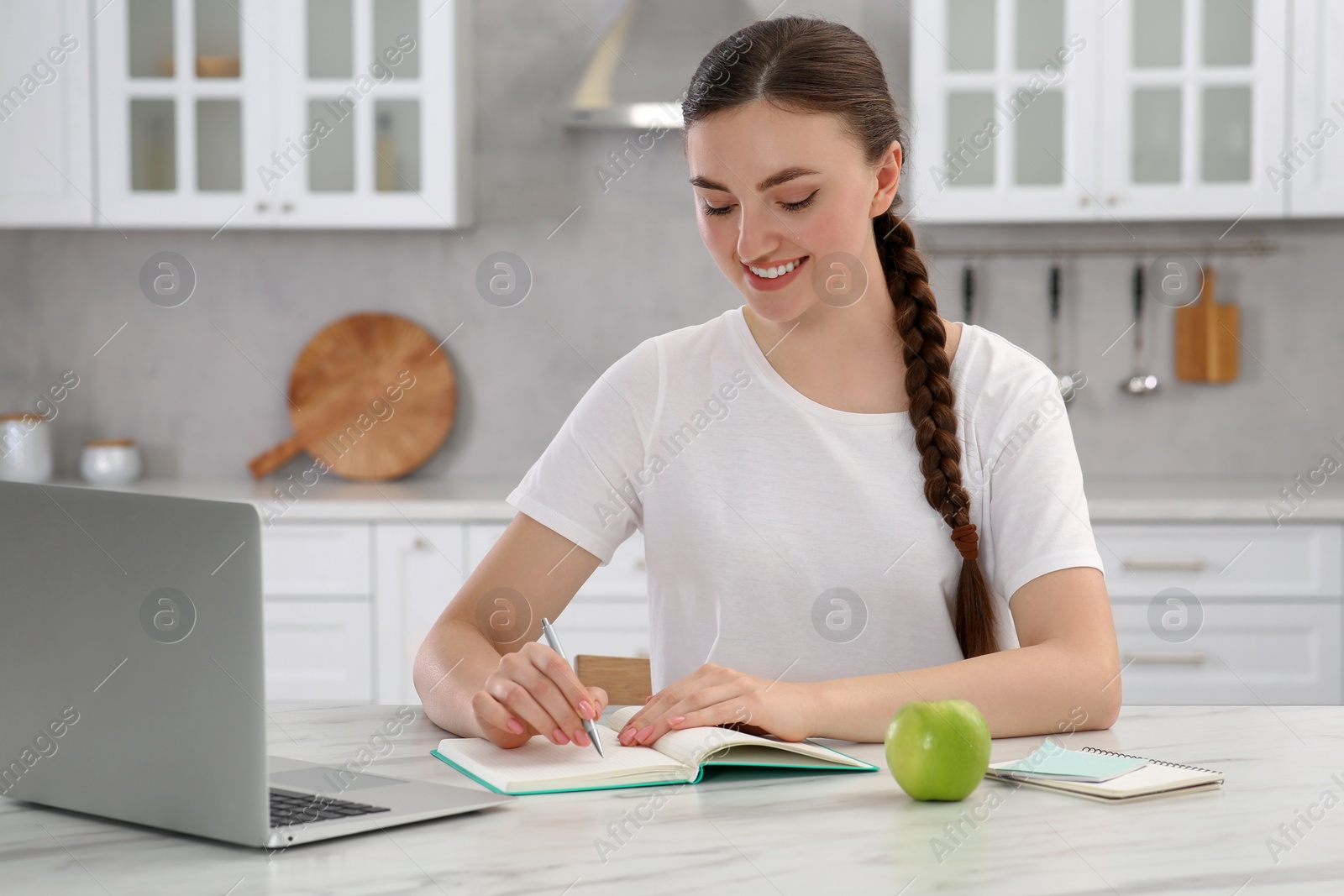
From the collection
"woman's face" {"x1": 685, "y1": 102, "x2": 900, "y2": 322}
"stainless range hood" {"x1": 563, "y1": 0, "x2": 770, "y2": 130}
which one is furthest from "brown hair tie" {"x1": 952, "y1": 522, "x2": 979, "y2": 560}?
"stainless range hood" {"x1": 563, "y1": 0, "x2": 770, "y2": 130}

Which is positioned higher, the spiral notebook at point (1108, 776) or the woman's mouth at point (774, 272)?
the woman's mouth at point (774, 272)

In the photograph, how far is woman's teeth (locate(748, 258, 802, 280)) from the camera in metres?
1.38

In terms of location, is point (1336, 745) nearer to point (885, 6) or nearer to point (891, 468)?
point (891, 468)

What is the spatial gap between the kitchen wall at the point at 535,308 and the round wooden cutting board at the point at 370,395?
61 mm

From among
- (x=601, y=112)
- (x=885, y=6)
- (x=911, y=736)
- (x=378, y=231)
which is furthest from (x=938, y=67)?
(x=911, y=736)

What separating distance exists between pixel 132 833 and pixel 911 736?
22.2 inches

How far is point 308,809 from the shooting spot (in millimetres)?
933

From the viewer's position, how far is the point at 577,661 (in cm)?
154

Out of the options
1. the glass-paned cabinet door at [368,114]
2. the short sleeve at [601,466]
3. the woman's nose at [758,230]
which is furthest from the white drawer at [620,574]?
the woman's nose at [758,230]

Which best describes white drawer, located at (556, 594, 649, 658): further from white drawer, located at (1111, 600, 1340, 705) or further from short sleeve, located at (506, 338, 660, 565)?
short sleeve, located at (506, 338, 660, 565)

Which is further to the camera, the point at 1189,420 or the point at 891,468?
the point at 1189,420

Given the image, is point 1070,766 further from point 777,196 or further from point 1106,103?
point 1106,103

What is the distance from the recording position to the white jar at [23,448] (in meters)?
3.24

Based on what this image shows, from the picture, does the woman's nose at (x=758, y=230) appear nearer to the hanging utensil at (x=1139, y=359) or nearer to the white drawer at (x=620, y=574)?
the white drawer at (x=620, y=574)
